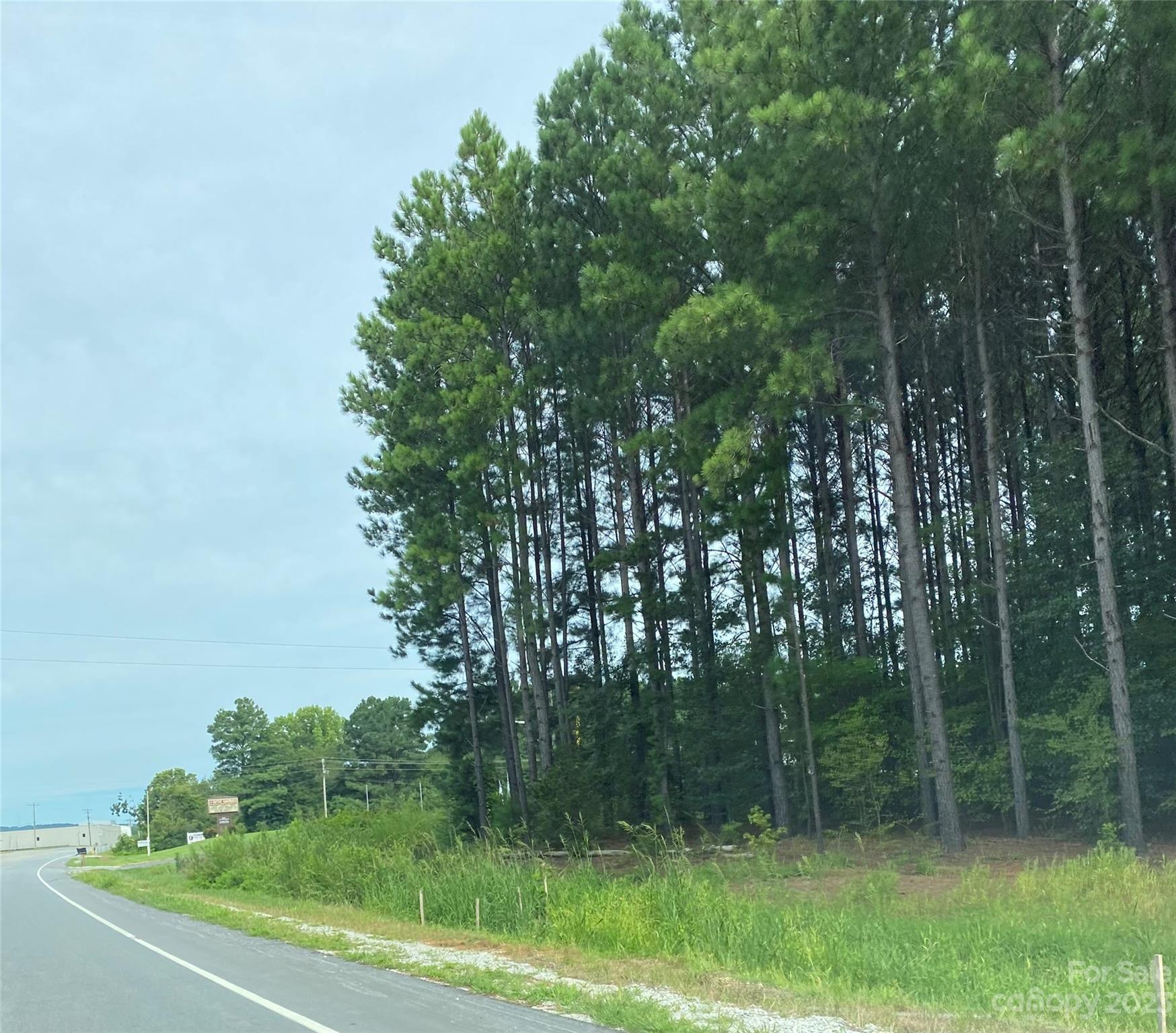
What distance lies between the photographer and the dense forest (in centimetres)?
1945

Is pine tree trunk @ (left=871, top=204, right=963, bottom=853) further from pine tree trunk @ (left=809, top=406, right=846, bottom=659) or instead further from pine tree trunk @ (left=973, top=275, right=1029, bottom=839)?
pine tree trunk @ (left=809, top=406, right=846, bottom=659)

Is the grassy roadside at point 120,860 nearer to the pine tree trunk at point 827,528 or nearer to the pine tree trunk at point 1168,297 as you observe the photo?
the pine tree trunk at point 827,528

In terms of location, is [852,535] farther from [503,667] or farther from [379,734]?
[379,734]

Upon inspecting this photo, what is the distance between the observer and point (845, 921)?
12102 millimetres

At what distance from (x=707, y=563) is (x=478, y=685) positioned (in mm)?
12043

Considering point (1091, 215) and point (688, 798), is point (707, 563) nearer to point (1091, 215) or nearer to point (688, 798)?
point (688, 798)

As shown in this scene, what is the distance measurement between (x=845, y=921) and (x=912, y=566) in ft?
33.1

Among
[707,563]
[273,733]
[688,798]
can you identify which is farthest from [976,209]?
[273,733]

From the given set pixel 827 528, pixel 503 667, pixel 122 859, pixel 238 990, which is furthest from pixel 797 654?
pixel 122 859

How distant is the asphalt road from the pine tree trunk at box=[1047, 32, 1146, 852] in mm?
13098

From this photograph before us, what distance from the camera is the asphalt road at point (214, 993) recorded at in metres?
9.18

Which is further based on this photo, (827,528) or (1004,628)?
(827,528)

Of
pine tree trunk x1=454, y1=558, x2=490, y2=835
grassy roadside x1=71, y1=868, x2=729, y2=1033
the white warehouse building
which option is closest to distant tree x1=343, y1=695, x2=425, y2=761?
the white warehouse building

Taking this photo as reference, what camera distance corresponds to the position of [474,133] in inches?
1230
